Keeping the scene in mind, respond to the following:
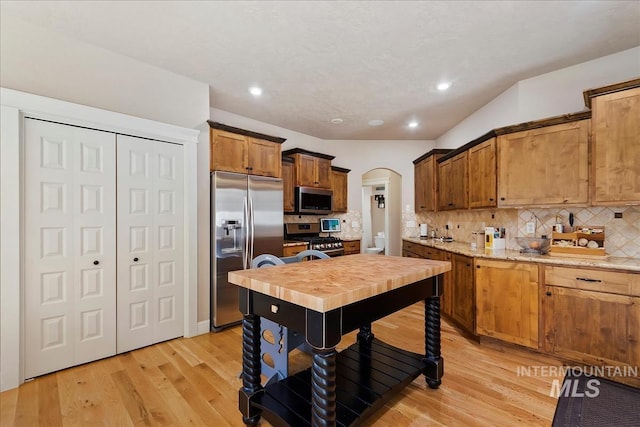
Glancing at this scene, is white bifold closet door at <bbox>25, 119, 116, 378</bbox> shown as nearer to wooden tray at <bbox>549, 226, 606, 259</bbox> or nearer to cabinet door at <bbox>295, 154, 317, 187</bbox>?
cabinet door at <bbox>295, 154, 317, 187</bbox>

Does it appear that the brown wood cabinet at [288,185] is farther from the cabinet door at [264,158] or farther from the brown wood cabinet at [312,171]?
the cabinet door at [264,158]

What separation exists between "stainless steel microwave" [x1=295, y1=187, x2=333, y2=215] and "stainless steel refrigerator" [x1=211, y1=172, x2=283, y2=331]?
0.90 meters

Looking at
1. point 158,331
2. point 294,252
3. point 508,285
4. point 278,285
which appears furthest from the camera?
point 294,252

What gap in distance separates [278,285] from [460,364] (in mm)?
2042

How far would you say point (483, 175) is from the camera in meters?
3.27

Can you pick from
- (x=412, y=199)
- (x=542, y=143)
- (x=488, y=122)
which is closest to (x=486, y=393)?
(x=542, y=143)

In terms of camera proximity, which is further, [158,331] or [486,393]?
[158,331]

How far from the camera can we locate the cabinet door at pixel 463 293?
2949mm

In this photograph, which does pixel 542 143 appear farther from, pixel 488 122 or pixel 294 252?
pixel 294 252

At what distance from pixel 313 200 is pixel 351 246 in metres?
1.14

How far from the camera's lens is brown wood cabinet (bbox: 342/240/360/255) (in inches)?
202

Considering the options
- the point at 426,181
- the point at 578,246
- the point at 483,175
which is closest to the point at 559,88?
the point at 483,175

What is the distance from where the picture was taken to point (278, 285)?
1.40m

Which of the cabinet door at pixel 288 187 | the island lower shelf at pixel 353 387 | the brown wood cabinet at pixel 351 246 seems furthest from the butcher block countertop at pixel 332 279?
the brown wood cabinet at pixel 351 246
